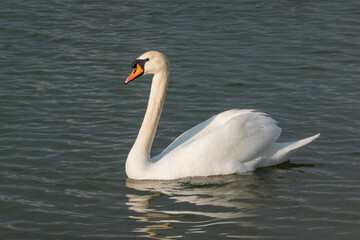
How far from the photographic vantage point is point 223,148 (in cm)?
934

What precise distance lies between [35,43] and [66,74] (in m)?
2.00

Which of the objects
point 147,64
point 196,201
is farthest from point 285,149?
point 147,64

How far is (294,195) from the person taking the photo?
879 centimetres

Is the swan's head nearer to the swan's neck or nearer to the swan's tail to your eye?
the swan's neck

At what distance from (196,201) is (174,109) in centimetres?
330

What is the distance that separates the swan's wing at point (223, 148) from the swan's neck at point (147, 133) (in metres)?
0.20

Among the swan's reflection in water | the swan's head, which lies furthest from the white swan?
the swan's reflection in water

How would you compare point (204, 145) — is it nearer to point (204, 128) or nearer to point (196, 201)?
point (204, 128)

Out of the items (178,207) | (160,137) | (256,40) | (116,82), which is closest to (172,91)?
(116,82)

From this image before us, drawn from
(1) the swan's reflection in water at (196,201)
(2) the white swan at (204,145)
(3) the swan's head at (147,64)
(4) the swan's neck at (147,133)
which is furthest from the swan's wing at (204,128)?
(3) the swan's head at (147,64)

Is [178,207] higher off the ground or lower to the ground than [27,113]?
lower

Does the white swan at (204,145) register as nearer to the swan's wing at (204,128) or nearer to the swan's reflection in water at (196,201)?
the swan's wing at (204,128)

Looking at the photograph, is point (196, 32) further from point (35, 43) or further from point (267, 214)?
point (267, 214)

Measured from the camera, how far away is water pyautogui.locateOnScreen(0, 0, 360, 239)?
321 inches
